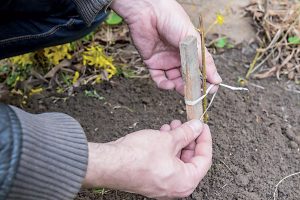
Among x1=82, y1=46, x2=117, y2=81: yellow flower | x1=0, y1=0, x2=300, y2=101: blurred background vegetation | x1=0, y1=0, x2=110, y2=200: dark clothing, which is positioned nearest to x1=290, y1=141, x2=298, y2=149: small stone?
x1=0, y1=0, x2=300, y2=101: blurred background vegetation

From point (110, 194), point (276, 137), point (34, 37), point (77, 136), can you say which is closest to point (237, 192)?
point (276, 137)

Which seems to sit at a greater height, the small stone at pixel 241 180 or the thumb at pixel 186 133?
the thumb at pixel 186 133

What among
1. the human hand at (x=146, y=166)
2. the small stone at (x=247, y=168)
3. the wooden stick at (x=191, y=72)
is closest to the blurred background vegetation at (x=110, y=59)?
the small stone at (x=247, y=168)

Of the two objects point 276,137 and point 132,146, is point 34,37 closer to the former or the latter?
point 132,146

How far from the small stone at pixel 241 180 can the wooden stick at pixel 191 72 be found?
26cm

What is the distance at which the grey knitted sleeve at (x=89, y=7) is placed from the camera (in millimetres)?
1549

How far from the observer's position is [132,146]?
47.5 inches

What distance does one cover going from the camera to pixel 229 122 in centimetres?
176

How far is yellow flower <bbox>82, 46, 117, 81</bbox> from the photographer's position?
1.95m

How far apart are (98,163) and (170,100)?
75 cm

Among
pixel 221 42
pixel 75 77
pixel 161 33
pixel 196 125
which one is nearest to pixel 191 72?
pixel 196 125

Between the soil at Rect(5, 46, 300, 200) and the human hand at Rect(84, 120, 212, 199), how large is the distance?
312 mm

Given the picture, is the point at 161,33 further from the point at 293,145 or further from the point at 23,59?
the point at 23,59

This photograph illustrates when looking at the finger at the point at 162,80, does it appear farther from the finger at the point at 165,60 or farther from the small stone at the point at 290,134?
the small stone at the point at 290,134
